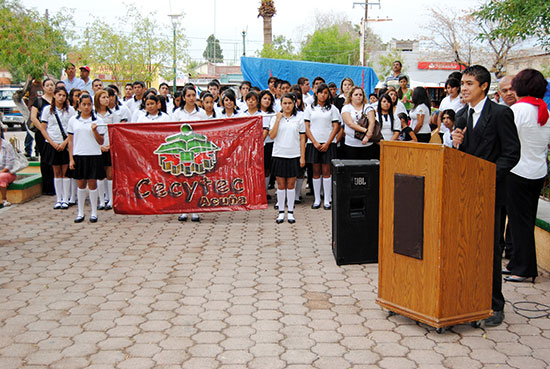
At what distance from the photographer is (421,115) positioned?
10.5 metres

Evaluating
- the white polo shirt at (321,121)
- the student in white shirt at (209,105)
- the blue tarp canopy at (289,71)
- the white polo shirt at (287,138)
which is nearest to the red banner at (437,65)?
the blue tarp canopy at (289,71)

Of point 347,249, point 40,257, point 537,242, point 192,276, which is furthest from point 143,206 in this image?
point 537,242

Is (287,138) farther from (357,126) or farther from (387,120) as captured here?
(387,120)

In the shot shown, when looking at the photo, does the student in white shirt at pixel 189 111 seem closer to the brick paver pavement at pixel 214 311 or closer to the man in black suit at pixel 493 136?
the brick paver pavement at pixel 214 311

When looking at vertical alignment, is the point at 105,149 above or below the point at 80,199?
above

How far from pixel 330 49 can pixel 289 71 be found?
60275 millimetres


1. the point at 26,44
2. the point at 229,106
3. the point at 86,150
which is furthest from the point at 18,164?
the point at 26,44

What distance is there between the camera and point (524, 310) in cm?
511

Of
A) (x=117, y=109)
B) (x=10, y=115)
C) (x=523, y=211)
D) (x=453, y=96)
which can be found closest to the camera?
(x=523, y=211)

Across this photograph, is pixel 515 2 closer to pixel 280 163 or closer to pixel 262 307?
pixel 280 163

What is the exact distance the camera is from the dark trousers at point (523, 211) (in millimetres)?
5609

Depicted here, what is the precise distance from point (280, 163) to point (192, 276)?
2993 millimetres

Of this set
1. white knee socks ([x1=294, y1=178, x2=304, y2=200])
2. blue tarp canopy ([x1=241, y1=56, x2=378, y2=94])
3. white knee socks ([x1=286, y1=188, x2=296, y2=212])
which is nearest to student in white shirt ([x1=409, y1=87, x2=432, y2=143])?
white knee socks ([x1=294, y1=178, x2=304, y2=200])

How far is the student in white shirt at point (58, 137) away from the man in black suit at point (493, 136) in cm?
666
